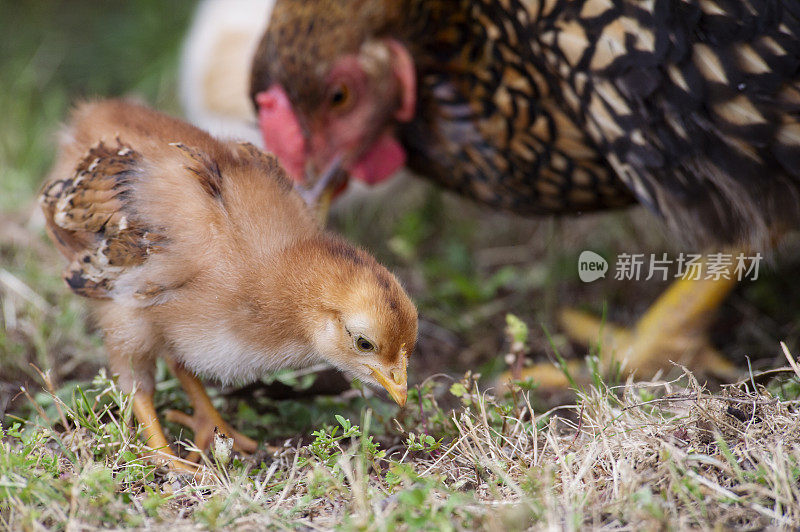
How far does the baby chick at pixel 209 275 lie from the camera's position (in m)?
1.87

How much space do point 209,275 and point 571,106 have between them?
49.6 inches

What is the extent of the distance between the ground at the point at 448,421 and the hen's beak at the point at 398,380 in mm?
101

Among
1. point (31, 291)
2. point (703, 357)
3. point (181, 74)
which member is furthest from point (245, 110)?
point (703, 357)

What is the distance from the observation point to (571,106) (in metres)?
2.50

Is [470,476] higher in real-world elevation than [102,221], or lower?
lower

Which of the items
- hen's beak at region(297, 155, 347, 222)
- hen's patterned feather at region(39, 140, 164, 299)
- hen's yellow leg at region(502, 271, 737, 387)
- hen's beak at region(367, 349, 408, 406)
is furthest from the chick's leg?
hen's yellow leg at region(502, 271, 737, 387)

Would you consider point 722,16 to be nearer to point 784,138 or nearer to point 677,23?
point 677,23

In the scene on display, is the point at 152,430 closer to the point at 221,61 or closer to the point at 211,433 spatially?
the point at 211,433

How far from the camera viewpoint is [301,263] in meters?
1.93

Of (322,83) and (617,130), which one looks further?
(322,83)

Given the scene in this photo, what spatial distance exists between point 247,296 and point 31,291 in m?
1.35
